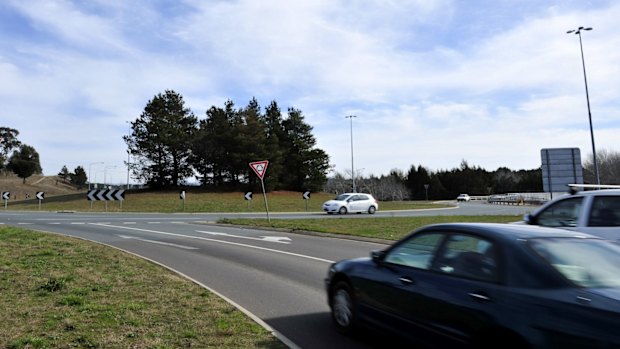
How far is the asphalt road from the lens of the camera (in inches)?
230

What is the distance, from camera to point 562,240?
4.08m

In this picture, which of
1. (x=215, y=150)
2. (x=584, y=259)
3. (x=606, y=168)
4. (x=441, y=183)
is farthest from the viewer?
(x=441, y=183)

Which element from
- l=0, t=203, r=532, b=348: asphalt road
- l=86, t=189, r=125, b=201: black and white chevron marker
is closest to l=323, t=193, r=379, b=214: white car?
l=0, t=203, r=532, b=348: asphalt road

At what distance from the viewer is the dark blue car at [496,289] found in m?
3.25

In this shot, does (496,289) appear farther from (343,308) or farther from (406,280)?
(343,308)

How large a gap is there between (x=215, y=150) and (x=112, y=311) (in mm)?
58671

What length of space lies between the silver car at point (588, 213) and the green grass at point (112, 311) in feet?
17.0

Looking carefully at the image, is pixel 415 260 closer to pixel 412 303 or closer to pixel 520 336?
pixel 412 303

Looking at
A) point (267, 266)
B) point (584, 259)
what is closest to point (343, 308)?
point (584, 259)

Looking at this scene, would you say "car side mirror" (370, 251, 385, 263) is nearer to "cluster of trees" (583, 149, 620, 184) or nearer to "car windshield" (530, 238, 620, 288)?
"car windshield" (530, 238, 620, 288)

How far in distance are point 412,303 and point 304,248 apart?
31.4 feet

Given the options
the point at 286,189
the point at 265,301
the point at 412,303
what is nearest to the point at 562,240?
the point at 412,303

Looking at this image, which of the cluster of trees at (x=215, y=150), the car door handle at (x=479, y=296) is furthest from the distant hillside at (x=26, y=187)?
the car door handle at (x=479, y=296)

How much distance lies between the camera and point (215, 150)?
63.6 m
